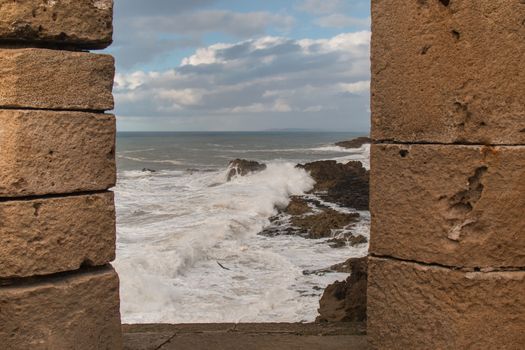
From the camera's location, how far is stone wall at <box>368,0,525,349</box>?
369 centimetres

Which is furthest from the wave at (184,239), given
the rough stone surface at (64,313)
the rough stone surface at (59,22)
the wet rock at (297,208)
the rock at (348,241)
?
the rough stone surface at (59,22)

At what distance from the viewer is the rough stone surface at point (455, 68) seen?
3658mm

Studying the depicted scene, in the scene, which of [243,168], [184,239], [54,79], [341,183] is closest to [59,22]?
[54,79]

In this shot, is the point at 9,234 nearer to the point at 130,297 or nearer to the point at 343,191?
the point at 130,297

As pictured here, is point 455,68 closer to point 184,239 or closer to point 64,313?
point 64,313

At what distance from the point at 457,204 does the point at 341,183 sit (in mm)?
19618

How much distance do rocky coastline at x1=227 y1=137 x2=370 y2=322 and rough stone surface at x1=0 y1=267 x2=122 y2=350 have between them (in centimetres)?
244

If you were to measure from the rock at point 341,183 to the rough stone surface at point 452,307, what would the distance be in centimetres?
1459

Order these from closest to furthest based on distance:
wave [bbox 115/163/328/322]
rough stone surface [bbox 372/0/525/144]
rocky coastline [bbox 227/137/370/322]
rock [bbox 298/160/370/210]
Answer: rough stone surface [bbox 372/0/525/144] → rocky coastline [bbox 227/137/370/322] → wave [bbox 115/163/328/322] → rock [bbox 298/160/370/210]

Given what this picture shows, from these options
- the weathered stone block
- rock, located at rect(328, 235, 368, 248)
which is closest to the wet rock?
rock, located at rect(328, 235, 368, 248)

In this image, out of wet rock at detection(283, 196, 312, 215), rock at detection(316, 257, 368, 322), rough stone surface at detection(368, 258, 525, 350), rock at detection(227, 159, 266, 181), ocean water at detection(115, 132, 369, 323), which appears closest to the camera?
rough stone surface at detection(368, 258, 525, 350)

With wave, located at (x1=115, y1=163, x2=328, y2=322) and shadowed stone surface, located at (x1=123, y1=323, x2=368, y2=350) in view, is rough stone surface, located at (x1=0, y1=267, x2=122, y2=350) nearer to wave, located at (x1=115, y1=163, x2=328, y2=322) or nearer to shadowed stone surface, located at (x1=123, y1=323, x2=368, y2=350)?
shadowed stone surface, located at (x1=123, y1=323, x2=368, y2=350)

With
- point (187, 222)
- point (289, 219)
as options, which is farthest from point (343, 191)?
point (187, 222)

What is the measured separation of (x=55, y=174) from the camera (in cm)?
383
